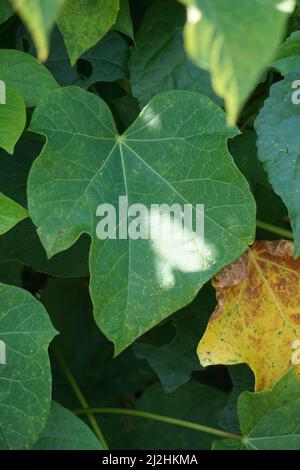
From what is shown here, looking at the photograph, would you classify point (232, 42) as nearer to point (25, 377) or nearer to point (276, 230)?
point (25, 377)

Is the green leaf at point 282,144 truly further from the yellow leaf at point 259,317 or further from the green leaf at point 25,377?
the green leaf at point 25,377

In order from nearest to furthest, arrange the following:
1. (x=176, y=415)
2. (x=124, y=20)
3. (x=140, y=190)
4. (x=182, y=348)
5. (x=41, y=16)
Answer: (x=41, y=16), (x=140, y=190), (x=124, y=20), (x=182, y=348), (x=176, y=415)

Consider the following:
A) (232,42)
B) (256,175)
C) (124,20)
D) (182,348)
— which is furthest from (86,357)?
(232,42)

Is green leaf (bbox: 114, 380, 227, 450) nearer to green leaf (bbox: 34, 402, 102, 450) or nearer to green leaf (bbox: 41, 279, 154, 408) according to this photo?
green leaf (bbox: 41, 279, 154, 408)

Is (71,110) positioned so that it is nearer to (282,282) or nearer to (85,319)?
(282,282)

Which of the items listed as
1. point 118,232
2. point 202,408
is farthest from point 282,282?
point 202,408
